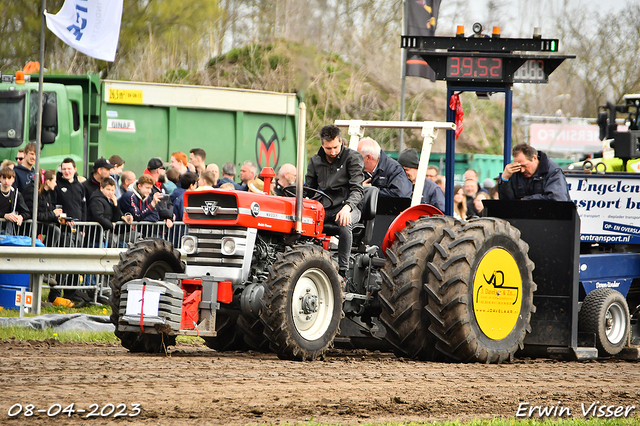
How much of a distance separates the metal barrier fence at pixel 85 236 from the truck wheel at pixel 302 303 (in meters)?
4.95

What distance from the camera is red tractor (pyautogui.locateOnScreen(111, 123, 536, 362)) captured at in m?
7.75

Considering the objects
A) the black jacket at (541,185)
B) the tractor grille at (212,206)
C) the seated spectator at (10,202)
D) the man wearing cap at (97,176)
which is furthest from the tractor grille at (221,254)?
the man wearing cap at (97,176)

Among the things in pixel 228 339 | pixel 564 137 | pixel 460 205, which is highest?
pixel 564 137

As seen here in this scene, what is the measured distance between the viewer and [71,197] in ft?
43.7

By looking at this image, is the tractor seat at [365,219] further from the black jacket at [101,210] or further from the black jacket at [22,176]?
the black jacket at [22,176]

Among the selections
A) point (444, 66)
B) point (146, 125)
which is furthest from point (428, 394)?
point (146, 125)

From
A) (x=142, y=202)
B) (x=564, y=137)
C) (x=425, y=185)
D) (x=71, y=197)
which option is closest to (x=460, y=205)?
(x=142, y=202)

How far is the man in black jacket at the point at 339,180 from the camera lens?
863 centimetres

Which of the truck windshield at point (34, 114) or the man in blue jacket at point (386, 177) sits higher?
the truck windshield at point (34, 114)

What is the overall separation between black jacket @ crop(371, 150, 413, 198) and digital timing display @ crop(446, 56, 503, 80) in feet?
3.67

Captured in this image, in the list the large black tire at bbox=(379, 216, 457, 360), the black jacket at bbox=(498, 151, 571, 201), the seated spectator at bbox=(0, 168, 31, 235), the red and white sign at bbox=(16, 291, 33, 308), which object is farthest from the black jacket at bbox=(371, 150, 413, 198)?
the seated spectator at bbox=(0, 168, 31, 235)

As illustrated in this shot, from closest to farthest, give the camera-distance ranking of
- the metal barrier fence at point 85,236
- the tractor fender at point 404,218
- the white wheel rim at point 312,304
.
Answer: the white wheel rim at point 312,304 < the tractor fender at point 404,218 < the metal barrier fence at point 85,236

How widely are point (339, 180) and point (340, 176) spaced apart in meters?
0.04

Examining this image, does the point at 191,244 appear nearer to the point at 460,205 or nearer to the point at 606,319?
the point at 606,319
